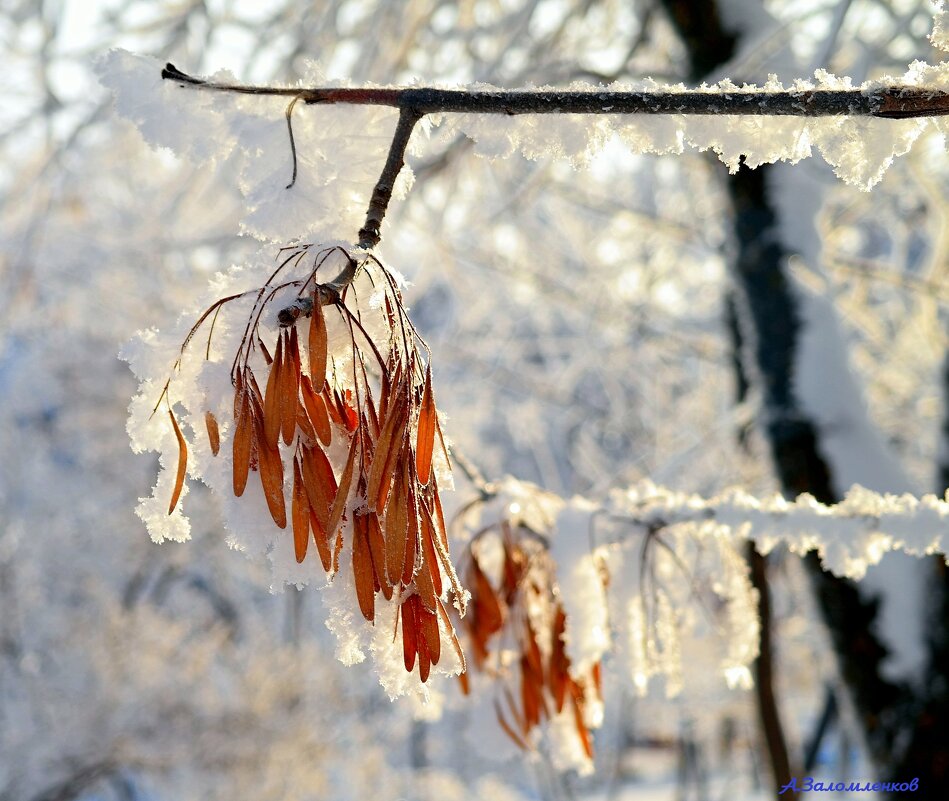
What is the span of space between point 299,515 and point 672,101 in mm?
380

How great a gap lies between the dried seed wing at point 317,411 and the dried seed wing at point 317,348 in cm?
2

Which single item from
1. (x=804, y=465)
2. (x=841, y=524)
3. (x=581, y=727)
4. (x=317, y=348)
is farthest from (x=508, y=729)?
(x=804, y=465)

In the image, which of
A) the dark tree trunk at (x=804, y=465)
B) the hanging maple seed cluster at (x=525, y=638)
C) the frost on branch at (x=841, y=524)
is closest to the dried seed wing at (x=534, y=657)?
the hanging maple seed cluster at (x=525, y=638)

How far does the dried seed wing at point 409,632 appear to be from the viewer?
20.6 inches

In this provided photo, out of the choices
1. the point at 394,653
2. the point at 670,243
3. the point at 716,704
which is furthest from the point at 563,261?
the point at 394,653

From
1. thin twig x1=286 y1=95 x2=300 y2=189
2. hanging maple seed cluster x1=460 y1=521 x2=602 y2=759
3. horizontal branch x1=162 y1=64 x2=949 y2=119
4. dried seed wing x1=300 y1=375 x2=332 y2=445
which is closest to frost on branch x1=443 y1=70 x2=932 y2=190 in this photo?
horizontal branch x1=162 y1=64 x2=949 y2=119

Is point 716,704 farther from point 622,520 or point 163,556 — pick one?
point 622,520

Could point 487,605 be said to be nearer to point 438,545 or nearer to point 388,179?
point 438,545

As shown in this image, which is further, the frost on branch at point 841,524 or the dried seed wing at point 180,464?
the frost on branch at point 841,524

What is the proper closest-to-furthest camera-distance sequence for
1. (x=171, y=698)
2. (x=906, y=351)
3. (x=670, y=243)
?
→ (x=906, y=351), (x=171, y=698), (x=670, y=243)

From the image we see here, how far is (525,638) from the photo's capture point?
1.01 meters

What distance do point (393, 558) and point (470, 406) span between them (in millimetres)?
6195

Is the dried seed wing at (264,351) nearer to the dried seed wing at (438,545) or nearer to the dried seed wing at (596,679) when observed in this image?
the dried seed wing at (438,545)

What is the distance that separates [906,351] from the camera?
3725 mm
